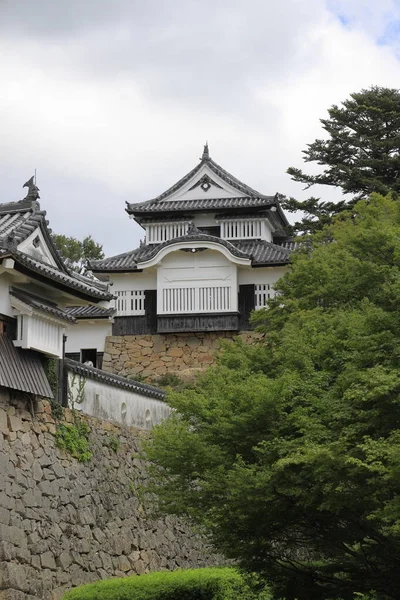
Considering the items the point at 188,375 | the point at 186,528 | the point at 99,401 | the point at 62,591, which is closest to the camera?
the point at 62,591

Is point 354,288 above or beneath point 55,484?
above

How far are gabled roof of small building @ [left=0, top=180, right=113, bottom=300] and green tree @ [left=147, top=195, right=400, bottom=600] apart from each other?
3.08m

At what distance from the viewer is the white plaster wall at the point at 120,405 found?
21.4 meters

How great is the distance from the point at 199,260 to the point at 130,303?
9.88ft

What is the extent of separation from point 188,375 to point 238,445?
17.9 m

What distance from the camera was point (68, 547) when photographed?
19.0 metres

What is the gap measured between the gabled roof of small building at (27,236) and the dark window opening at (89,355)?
1660 centimetres

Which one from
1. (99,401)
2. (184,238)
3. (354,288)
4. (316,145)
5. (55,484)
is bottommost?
(55,484)

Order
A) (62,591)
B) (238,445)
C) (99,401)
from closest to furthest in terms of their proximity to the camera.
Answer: (238,445)
(62,591)
(99,401)

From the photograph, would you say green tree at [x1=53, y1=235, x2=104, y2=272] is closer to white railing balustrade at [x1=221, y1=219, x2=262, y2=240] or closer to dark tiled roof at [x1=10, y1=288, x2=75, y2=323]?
white railing balustrade at [x1=221, y1=219, x2=262, y2=240]

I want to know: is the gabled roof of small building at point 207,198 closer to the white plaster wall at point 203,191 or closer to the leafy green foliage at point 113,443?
the white plaster wall at point 203,191

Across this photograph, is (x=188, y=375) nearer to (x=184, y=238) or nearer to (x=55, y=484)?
(x=184, y=238)

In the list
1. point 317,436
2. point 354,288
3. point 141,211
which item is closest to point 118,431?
point 354,288

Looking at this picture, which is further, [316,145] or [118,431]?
[316,145]
